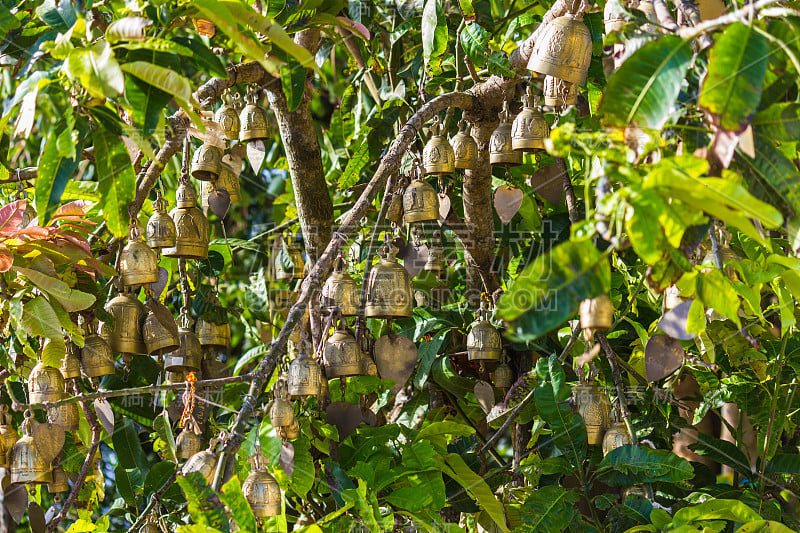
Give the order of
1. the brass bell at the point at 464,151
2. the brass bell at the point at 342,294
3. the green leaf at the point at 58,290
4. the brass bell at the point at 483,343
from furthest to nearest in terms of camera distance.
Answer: the brass bell at the point at 483,343
the brass bell at the point at 464,151
the brass bell at the point at 342,294
the green leaf at the point at 58,290

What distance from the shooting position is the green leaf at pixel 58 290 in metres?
1.80

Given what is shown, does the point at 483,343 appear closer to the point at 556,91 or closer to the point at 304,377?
the point at 304,377

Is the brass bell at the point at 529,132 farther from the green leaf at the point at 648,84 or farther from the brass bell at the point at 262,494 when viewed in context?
the brass bell at the point at 262,494

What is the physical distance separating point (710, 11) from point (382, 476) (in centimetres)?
130

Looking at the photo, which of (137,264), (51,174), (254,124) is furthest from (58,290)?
(254,124)

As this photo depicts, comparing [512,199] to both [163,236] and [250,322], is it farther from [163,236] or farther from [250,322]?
[250,322]

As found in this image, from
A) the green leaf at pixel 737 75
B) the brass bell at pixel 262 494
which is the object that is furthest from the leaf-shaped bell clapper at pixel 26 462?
the green leaf at pixel 737 75

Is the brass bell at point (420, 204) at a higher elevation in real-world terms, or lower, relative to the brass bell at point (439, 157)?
lower

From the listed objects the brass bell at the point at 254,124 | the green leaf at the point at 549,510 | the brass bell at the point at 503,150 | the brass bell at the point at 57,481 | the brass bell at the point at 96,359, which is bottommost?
the green leaf at the point at 549,510

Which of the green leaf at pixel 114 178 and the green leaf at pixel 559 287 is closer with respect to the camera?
the green leaf at pixel 559 287

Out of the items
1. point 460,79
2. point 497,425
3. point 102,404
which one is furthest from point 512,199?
point 102,404

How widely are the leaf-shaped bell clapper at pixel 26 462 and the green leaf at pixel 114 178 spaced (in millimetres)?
647

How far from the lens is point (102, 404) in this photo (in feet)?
6.44

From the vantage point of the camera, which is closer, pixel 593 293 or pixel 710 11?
pixel 593 293
